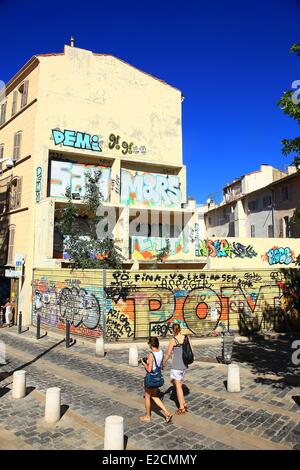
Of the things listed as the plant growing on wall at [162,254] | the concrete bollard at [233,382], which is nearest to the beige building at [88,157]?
the plant growing on wall at [162,254]

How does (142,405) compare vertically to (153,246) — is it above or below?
below

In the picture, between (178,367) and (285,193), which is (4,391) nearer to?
(178,367)

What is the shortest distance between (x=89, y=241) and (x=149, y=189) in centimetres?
761

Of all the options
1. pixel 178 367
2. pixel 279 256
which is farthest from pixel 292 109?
pixel 279 256

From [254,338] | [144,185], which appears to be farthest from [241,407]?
[144,185]

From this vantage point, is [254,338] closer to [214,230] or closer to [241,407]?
[241,407]

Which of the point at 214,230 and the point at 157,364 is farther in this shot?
the point at 214,230

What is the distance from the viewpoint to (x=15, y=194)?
2339 centimetres

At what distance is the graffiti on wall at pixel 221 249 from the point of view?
23.7m

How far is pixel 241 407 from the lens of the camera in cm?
755

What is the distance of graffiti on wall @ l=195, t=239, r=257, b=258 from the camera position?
23656 mm

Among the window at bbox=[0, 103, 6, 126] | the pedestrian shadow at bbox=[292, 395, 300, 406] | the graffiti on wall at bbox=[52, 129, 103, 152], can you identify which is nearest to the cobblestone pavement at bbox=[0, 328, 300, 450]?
the pedestrian shadow at bbox=[292, 395, 300, 406]

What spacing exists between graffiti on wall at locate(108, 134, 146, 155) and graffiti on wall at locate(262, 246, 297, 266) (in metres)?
11.5

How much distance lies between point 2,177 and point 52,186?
21.4ft
